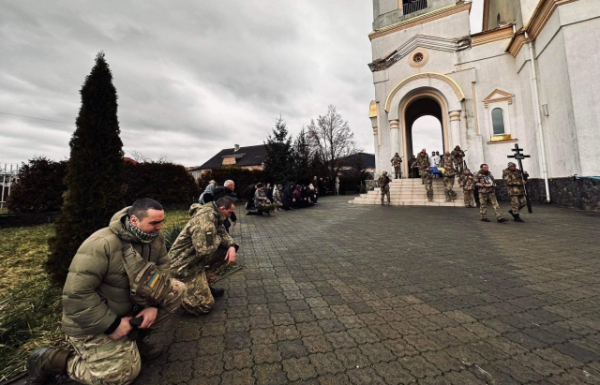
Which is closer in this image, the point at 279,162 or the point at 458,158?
the point at 458,158

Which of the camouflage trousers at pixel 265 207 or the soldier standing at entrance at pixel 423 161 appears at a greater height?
the soldier standing at entrance at pixel 423 161

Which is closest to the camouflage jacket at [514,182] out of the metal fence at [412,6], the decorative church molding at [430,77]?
the decorative church molding at [430,77]

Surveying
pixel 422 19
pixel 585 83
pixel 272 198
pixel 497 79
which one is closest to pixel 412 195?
pixel 585 83

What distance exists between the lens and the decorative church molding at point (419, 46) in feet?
A: 50.8

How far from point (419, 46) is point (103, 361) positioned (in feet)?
66.8

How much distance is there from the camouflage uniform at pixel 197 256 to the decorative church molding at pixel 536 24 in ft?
50.1

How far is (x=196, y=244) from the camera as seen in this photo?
2.97m

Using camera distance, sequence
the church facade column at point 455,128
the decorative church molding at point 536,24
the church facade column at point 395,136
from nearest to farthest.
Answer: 1. the decorative church molding at point 536,24
2. the church facade column at point 455,128
3. the church facade column at point 395,136

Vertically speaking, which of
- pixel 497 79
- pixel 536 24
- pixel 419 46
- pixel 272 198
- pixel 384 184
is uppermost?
pixel 419 46

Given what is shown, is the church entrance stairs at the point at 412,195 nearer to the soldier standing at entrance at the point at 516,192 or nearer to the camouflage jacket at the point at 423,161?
the camouflage jacket at the point at 423,161

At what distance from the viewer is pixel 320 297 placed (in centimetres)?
325

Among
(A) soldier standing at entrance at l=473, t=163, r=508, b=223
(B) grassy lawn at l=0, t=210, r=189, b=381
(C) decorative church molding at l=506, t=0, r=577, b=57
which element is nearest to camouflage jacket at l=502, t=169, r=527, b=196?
(A) soldier standing at entrance at l=473, t=163, r=508, b=223

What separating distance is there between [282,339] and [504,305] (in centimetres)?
261

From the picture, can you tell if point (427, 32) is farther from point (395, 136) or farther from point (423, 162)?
Result: point (423, 162)
